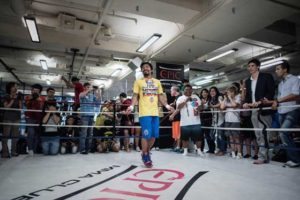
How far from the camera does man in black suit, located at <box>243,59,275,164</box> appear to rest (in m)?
3.52

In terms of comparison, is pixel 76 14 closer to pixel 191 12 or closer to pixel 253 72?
pixel 191 12

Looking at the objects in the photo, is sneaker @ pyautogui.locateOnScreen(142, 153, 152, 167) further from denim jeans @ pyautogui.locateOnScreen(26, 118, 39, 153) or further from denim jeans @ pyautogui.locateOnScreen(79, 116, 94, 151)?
denim jeans @ pyautogui.locateOnScreen(26, 118, 39, 153)

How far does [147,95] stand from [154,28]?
4.38m

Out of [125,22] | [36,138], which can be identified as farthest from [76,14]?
[36,138]

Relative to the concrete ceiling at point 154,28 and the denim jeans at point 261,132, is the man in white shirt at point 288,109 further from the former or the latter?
the concrete ceiling at point 154,28

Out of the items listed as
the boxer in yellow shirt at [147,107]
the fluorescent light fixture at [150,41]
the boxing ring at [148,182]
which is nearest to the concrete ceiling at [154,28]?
the fluorescent light fixture at [150,41]

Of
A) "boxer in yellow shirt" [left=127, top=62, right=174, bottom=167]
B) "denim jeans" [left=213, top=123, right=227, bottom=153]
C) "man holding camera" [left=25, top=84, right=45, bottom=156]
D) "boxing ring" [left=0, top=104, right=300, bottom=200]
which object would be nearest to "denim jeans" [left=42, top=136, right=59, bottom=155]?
"man holding camera" [left=25, top=84, right=45, bottom=156]

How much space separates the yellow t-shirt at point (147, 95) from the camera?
3340 millimetres

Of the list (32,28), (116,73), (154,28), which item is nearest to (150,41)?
(154,28)

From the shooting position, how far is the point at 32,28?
5934 mm

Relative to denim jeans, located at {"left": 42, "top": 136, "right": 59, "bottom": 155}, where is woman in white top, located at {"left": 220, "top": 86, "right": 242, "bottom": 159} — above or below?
above

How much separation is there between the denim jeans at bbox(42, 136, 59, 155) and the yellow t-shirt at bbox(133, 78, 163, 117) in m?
2.30

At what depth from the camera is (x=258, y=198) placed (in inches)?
74.9

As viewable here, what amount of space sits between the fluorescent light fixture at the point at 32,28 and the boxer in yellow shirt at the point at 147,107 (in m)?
3.76
